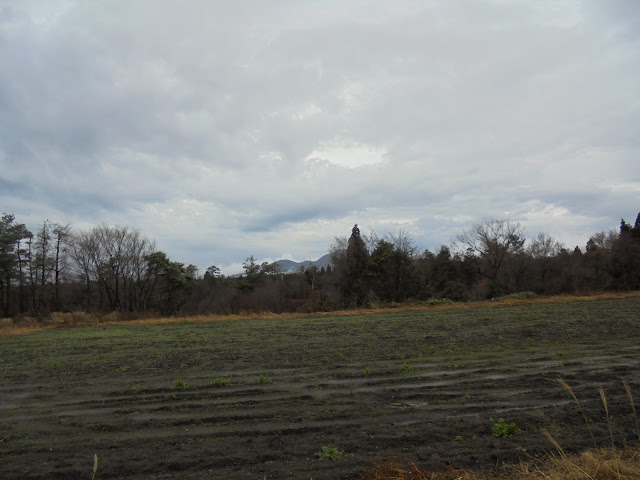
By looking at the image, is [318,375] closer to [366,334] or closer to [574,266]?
[366,334]

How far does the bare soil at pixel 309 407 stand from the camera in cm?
452

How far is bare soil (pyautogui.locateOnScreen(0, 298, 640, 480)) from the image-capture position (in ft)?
14.8

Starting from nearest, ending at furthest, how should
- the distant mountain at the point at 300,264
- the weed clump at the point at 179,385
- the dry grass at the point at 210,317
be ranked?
the weed clump at the point at 179,385 < the dry grass at the point at 210,317 < the distant mountain at the point at 300,264

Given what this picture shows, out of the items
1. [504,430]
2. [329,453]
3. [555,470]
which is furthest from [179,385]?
[555,470]

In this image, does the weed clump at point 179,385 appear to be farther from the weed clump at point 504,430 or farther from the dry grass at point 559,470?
the weed clump at point 504,430

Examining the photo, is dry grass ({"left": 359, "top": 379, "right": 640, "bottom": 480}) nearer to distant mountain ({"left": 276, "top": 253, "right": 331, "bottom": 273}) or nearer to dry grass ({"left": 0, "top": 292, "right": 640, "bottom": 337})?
dry grass ({"left": 0, "top": 292, "right": 640, "bottom": 337})

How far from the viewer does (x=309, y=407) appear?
21.0ft

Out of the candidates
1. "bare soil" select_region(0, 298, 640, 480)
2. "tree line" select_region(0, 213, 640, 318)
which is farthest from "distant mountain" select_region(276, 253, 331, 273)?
"bare soil" select_region(0, 298, 640, 480)

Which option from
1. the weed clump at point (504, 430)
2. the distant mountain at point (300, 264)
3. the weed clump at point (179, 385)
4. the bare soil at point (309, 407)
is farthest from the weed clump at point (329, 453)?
the distant mountain at point (300, 264)

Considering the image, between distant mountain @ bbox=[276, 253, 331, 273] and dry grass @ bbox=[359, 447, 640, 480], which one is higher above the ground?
distant mountain @ bbox=[276, 253, 331, 273]

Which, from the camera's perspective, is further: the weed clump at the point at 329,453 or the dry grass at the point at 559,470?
the weed clump at the point at 329,453

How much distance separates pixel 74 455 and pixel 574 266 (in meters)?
50.5

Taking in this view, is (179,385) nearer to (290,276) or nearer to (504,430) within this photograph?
(504,430)

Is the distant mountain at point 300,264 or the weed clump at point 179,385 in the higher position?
the distant mountain at point 300,264
